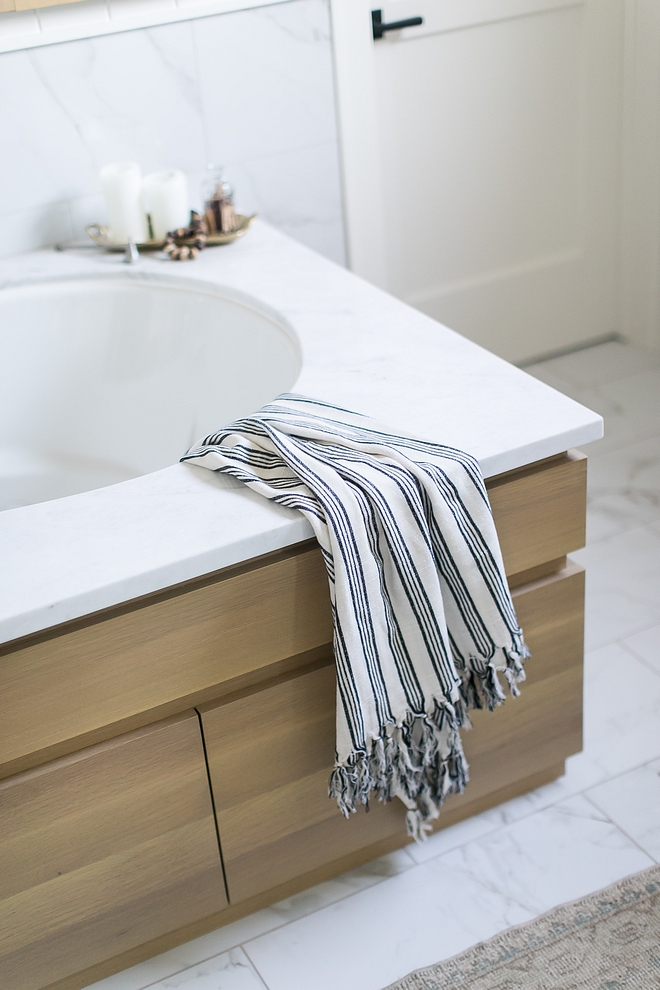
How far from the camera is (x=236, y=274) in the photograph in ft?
6.19

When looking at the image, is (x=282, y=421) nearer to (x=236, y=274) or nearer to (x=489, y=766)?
(x=489, y=766)

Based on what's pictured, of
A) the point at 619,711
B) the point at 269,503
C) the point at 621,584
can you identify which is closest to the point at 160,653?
the point at 269,503

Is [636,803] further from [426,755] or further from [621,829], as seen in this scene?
[426,755]

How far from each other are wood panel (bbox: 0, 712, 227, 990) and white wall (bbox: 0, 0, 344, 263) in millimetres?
1309

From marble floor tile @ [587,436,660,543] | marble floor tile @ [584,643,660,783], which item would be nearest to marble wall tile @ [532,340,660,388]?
marble floor tile @ [587,436,660,543]

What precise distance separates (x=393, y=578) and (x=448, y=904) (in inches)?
21.2

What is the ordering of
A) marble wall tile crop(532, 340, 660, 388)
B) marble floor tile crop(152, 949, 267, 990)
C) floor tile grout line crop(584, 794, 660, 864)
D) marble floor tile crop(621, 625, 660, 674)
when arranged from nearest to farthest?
marble floor tile crop(152, 949, 267, 990) → floor tile grout line crop(584, 794, 660, 864) → marble floor tile crop(621, 625, 660, 674) → marble wall tile crop(532, 340, 660, 388)

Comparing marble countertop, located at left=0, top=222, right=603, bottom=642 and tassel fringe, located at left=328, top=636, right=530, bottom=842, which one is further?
tassel fringe, located at left=328, top=636, right=530, bottom=842

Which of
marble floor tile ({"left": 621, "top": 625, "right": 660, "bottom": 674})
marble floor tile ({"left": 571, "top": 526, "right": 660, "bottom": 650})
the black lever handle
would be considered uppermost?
the black lever handle

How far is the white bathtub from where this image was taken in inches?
73.6

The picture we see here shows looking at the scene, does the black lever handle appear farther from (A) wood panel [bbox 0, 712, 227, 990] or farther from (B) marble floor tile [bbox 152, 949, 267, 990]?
(B) marble floor tile [bbox 152, 949, 267, 990]

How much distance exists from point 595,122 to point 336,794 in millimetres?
2111

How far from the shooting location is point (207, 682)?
116cm

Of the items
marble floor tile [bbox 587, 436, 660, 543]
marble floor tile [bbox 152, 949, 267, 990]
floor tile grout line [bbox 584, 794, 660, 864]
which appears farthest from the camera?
marble floor tile [bbox 587, 436, 660, 543]
